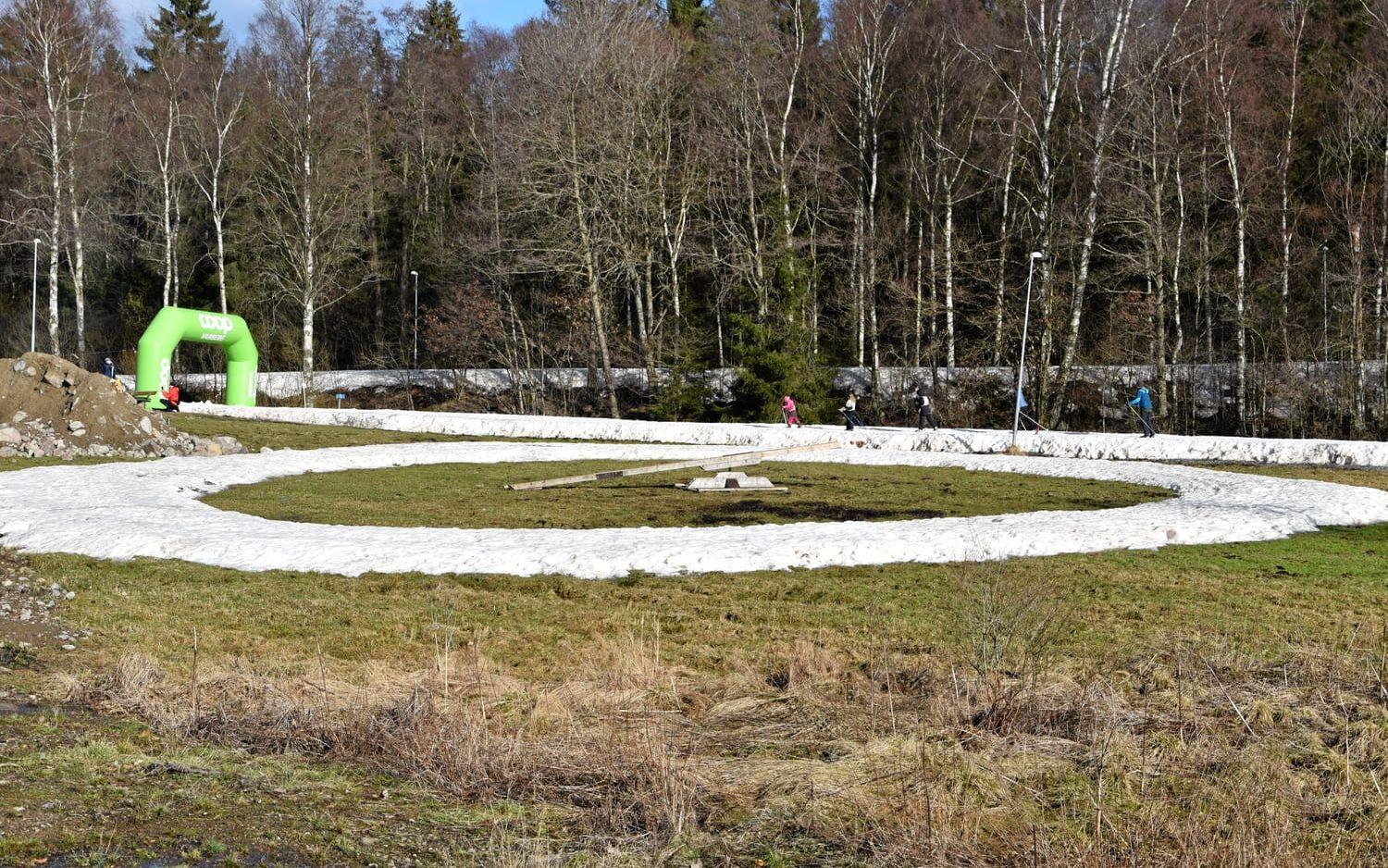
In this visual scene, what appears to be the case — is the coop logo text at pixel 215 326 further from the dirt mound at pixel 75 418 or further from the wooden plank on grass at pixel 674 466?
the wooden plank on grass at pixel 674 466

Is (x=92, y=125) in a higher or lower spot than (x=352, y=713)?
higher

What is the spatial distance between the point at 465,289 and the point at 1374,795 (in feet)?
178

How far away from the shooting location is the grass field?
566cm

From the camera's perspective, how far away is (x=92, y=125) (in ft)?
Result: 201

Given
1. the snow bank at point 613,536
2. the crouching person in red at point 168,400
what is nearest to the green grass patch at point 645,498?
the snow bank at point 613,536

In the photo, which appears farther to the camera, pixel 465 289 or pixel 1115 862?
pixel 465 289

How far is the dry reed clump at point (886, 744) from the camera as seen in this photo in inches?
227

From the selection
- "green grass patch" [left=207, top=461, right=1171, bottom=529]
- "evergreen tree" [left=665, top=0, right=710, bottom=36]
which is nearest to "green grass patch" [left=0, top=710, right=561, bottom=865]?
"green grass patch" [left=207, top=461, right=1171, bottom=529]

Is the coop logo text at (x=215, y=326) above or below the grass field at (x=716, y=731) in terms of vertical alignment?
above

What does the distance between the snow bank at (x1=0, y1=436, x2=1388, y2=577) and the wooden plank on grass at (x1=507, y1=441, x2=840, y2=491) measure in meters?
6.41

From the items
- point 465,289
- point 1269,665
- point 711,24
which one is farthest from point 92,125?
point 1269,665

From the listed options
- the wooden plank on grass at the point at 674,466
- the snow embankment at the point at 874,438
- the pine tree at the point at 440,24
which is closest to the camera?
the wooden plank on grass at the point at 674,466

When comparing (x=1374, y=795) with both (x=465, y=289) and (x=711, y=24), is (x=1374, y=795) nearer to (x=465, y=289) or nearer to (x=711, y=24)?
(x=465, y=289)

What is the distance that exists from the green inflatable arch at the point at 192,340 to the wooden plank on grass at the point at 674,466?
24.1 meters
